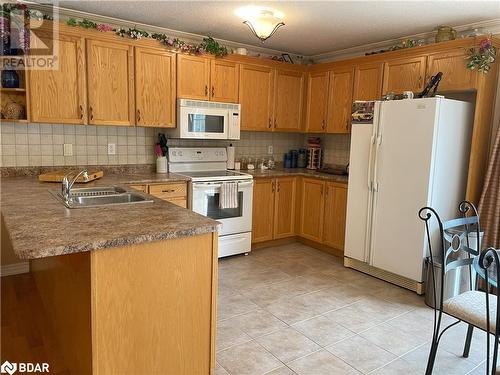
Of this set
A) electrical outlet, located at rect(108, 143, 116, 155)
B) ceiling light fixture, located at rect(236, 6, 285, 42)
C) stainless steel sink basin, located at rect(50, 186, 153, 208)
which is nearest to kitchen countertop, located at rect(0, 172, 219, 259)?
stainless steel sink basin, located at rect(50, 186, 153, 208)

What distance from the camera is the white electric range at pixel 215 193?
12.8 ft

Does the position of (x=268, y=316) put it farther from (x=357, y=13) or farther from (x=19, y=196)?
(x=357, y=13)

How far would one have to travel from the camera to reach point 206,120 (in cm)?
409

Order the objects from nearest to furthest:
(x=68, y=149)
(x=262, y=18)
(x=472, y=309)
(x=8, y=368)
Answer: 1. (x=472, y=309)
2. (x=8, y=368)
3. (x=262, y=18)
4. (x=68, y=149)

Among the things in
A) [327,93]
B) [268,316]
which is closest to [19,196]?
[268,316]

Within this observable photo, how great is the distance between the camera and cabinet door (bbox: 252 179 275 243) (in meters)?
4.43

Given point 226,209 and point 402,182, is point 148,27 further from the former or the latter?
point 402,182

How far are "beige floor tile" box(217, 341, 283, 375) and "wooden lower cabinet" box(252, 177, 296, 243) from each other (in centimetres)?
208

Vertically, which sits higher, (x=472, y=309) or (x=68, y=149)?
(x=68, y=149)

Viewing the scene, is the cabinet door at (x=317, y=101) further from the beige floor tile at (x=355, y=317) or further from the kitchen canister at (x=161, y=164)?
the beige floor tile at (x=355, y=317)

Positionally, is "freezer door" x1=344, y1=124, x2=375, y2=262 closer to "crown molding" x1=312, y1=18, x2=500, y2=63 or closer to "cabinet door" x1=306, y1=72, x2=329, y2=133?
"cabinet door" x1=306, y1=72, x2=329, y2=133

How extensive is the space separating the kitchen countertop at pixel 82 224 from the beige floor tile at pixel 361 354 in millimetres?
1248

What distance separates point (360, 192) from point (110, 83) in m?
2.67

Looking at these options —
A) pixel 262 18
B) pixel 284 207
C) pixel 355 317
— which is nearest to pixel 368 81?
pixel 262 18
